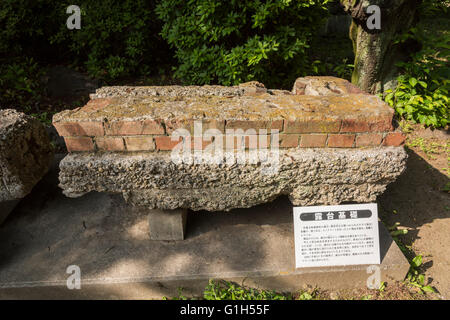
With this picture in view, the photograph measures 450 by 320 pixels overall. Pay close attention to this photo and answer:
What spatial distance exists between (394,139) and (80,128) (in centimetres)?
182

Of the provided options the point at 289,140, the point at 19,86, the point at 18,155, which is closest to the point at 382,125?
the point at 289,140

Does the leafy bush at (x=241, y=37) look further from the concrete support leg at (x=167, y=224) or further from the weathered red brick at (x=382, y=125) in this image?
the concrete support leg at (x=167, y=224)

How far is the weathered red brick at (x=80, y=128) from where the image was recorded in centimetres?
165

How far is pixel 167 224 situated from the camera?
6.73 feet

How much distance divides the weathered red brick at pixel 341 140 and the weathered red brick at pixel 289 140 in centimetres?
19

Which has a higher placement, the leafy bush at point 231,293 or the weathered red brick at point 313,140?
the weathered red brick at point 313,140

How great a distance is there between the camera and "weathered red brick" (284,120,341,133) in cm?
167

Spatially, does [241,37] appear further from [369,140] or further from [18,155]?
[18,155]

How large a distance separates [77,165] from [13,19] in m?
3.75

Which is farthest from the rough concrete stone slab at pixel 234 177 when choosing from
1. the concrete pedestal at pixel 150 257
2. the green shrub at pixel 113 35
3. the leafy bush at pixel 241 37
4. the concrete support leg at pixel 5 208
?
the green shrub at pixel 113 35

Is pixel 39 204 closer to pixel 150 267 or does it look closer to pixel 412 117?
pixel 150 267

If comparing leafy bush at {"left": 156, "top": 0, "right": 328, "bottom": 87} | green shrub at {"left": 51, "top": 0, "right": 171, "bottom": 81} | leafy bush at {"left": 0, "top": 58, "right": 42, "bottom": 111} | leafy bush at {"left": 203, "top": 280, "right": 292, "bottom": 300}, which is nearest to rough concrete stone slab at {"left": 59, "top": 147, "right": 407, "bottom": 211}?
leafy bush at {"left": 203, "top": 280, "right": 292, "bottom": 300}

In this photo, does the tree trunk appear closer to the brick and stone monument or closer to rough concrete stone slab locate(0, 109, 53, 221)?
the brick and stone monument
